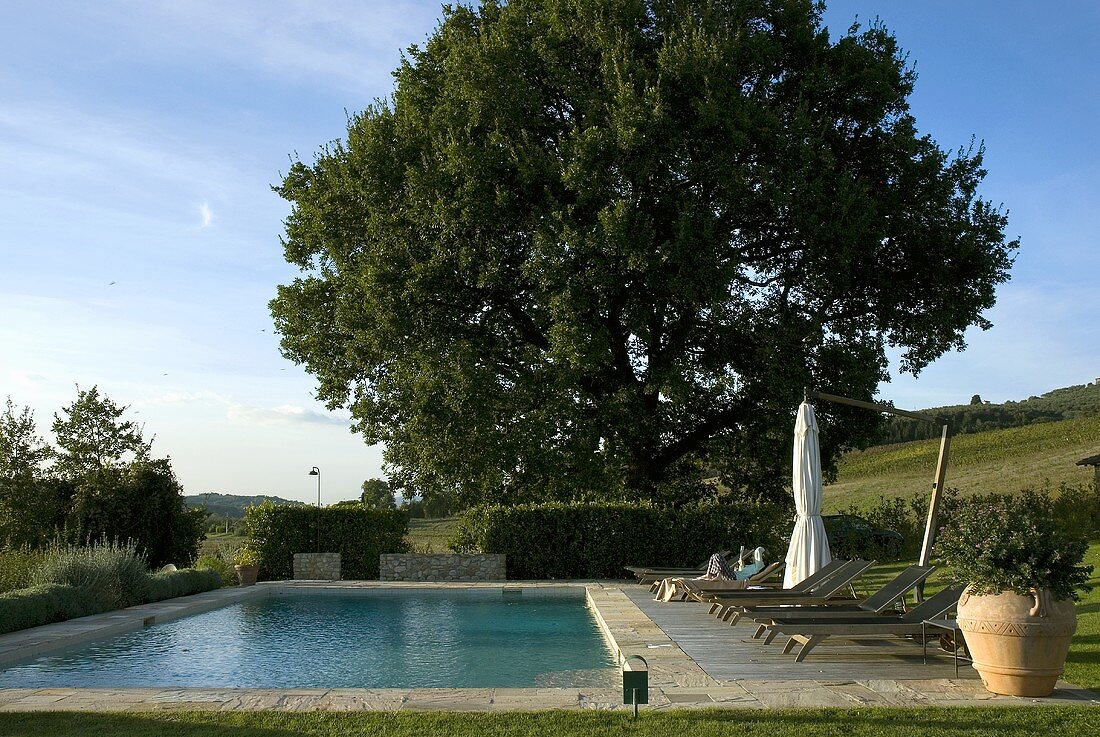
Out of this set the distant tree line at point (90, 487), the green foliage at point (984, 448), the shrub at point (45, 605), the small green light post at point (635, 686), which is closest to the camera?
the small green light post at point (635, 686)

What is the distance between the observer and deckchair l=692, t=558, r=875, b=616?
11.0 metres

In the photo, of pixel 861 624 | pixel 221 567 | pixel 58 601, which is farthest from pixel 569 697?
pixel 221 567

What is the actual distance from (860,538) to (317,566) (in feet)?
43.9

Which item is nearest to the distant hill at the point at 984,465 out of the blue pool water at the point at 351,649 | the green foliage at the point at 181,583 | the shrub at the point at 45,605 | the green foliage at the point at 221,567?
the blue pool water at the point at 351,649

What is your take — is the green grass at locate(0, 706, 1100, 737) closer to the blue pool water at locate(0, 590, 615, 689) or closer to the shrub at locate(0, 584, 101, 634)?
the blue pool water at locate(0, 590, 615, 689)

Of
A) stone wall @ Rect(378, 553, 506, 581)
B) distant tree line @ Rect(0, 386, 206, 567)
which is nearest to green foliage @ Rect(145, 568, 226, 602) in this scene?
distant tree line @ Rect(0, 386, 206, 567)

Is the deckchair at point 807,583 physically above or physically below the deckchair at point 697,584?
above

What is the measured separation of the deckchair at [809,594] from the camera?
11.0 m

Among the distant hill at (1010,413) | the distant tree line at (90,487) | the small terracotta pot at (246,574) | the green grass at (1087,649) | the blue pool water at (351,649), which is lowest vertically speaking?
the blue pool water at (351,649)

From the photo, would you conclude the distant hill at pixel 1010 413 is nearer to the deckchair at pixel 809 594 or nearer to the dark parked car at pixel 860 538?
the dark parked car at pixel 860 538

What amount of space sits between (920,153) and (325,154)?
52.1 ft

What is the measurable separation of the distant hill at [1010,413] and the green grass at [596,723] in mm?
42407

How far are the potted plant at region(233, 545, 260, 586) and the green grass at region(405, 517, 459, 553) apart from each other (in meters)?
3.57

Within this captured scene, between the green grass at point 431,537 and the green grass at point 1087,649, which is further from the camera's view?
the green grass at point 431,537
